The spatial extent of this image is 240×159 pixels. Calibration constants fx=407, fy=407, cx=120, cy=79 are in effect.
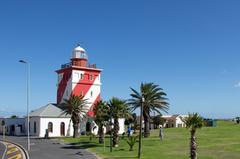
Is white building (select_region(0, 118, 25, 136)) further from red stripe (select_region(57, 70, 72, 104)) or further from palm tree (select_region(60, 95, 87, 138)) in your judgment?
palm tree (select_region(60, 95, 87, 138))

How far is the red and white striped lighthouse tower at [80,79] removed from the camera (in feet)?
250

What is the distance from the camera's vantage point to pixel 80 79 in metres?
76.9

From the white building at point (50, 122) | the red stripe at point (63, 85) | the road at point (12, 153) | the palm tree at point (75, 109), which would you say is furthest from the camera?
the red stripe at point (63, 85)

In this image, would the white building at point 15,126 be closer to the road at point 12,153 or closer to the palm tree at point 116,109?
the road at point 12,153

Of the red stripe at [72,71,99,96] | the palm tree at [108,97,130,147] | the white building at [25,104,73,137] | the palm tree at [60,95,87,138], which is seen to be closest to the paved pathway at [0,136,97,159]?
the palm tree at [108,97,130,147]

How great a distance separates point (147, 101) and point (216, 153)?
82.0 ft

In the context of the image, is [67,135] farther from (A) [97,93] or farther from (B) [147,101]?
(B) [147,101]

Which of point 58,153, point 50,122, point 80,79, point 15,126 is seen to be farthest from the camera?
point 15,126

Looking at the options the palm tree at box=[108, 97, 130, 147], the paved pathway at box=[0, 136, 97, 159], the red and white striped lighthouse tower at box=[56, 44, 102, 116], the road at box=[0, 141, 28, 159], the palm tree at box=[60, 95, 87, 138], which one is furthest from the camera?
the red and white striped lighthouse tower at box=[56, 44, 102, 116]

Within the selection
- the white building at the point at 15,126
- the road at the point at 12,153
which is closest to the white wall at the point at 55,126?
the white building at the point at 15,126

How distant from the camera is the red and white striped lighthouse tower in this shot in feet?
250

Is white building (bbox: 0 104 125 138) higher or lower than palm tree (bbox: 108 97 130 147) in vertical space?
lower

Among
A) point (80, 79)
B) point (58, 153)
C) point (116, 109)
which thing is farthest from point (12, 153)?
point (80, 79)

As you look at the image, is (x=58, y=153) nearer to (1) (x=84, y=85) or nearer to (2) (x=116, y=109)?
(2) (x=116, y=109)
